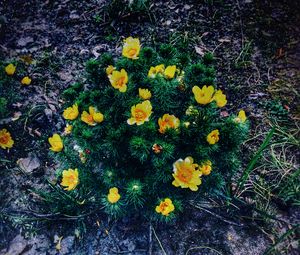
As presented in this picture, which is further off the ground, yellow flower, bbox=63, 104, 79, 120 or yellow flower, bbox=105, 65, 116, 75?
yellow flower, bbox=105, 65, 116, 75

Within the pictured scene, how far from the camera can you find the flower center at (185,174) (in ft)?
5.46

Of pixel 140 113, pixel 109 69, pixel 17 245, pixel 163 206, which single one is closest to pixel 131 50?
pixel 109 69

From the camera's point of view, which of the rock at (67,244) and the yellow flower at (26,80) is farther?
the yellow flower at (26,80)

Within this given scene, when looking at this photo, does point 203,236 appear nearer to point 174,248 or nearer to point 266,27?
point 174,248

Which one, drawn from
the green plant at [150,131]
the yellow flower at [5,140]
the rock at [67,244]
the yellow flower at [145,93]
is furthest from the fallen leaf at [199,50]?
the rock at [67,244]

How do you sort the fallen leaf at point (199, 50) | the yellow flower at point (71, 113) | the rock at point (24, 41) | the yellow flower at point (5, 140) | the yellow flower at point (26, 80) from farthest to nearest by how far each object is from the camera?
the rock at point (24, 41)
the fallen leaf at point (199, 50)
the yellow flower at point (26, 80)
the yellow flower at point (5, 140)
the yellow flower at point (71, 113)

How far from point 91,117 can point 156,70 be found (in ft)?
1.39

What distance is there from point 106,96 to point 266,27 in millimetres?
1934

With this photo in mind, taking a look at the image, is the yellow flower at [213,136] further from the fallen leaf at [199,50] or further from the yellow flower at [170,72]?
the fallen leaf at [199,50]

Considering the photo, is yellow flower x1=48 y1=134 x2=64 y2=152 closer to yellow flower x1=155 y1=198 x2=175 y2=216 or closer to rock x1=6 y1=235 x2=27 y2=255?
yellow flower x1=155 y1=198 x2=175 y2=216

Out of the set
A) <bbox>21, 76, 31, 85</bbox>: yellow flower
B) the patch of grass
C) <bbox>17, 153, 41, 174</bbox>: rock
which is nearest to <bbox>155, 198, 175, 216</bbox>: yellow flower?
<bbox>17, 153, 41, 174</bbox>: rock

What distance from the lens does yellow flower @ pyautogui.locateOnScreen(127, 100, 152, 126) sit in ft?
5.26

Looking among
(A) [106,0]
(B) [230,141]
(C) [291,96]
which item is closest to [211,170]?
(B) [230,141]

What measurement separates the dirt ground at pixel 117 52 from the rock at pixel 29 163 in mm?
23
